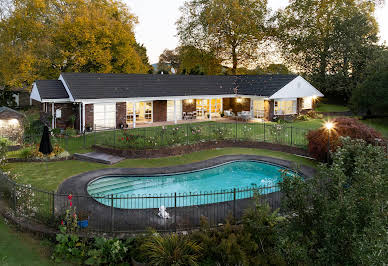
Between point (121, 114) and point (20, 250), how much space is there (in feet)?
70.9

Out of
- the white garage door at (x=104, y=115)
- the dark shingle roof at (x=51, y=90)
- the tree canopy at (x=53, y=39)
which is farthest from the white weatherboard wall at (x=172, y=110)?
the tree canopy at (x=53, y=39)

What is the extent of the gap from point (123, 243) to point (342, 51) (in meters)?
41.5

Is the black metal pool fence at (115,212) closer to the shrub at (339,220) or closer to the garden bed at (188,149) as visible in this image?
the shrub at (339,220)

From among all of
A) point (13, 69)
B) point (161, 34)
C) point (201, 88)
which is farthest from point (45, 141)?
point (161, 34)

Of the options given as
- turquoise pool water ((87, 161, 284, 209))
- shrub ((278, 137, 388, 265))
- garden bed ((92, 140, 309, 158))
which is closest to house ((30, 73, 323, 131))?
garden bed ((92, 140, 309, 158))

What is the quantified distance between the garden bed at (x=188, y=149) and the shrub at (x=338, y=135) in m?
1.84

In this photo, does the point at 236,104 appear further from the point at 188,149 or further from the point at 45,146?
the point at 45,146

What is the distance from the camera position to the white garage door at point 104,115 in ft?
95.3

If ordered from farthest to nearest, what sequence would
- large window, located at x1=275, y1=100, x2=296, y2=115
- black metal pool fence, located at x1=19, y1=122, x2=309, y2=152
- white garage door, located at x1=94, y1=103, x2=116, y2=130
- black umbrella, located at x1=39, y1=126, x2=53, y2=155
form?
large window, located at x1=275, y1=100, x2=296, y2=115 < white garage door, located at x1=94, y1=103, x2=116, y2=130 < black metal pool fence, located at x1=19, y1=122, x2=309, y2=152 < black umbrella, located at x1=39, y1=126, x2=53, y2=155

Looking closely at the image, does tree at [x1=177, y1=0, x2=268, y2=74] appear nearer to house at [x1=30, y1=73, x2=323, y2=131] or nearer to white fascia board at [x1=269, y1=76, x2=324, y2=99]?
house at [x1=30, y1=73, x2=323, y2=131]

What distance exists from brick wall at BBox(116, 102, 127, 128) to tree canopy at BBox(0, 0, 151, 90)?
11.7 metres

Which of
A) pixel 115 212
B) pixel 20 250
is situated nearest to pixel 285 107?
pixel 115 212

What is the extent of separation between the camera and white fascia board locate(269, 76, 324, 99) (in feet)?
115

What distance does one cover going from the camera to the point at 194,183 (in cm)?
1691
